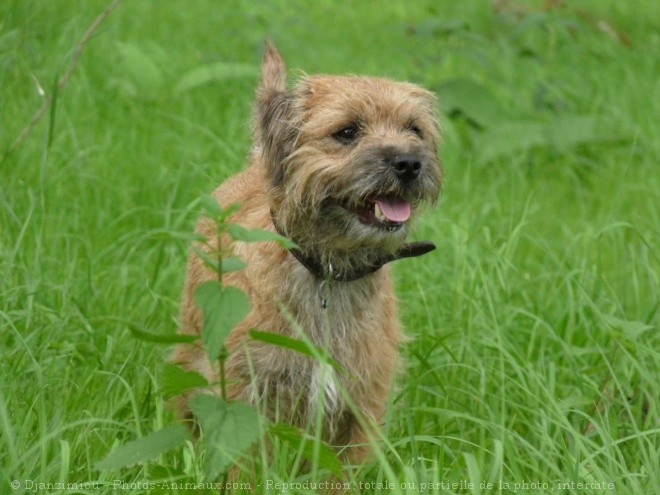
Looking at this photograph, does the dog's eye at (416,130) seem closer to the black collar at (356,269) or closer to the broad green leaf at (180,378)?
the black collar at (356,269)

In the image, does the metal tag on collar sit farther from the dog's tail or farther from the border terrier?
the dog's tail

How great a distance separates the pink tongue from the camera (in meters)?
3.73

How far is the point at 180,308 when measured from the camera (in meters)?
4.50

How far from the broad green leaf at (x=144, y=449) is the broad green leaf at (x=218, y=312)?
267 mm

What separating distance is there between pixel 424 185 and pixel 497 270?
3.89 feet

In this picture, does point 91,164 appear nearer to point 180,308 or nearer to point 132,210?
point 132,210

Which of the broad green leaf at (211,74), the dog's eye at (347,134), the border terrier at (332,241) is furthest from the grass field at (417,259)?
the dog's eye at (347,134)

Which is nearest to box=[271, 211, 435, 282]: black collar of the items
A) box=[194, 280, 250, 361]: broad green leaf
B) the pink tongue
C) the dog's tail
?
the pink tongue

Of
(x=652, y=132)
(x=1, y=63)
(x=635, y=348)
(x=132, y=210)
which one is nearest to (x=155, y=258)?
(x=132, y=210)

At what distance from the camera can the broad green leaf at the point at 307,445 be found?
109 inches

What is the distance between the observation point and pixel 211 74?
7.39m

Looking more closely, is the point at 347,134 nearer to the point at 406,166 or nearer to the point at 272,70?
the point at 406,166

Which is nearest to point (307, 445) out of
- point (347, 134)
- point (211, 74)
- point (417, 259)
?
point (347, 134)

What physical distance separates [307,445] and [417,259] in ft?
8.31
